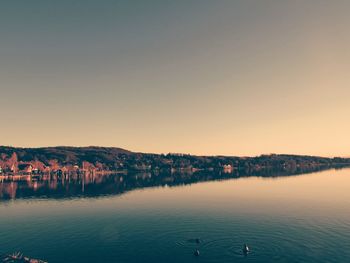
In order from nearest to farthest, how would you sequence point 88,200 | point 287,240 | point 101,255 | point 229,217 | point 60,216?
point 101,255, point 287,240, point 229,217, point 60,216, point 88,200

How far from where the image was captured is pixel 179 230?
92.7m

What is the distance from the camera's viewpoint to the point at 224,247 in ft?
244

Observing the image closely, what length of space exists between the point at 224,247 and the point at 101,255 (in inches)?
1324

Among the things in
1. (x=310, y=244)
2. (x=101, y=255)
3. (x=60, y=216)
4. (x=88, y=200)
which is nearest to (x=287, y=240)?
(x=310, y=244)

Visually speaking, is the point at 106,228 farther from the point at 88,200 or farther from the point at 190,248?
the point at 88,200

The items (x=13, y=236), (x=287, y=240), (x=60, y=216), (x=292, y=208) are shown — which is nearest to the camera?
(x=287, y=240)

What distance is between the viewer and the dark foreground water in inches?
2726

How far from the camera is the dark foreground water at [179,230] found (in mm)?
69250

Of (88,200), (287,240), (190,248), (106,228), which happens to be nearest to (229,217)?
(287,240)

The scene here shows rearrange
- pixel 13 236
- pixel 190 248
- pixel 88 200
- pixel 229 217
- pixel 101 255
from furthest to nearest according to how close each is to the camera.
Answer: pixel 88 200
pixel 229 217
pixel 13 236
pixel 190 248
pixel 101 255

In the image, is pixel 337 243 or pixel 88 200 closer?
pixel 337 243

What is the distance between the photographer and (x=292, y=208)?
427 feet

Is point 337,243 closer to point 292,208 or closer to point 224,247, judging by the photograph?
point 224,247

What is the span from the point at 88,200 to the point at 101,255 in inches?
4104
